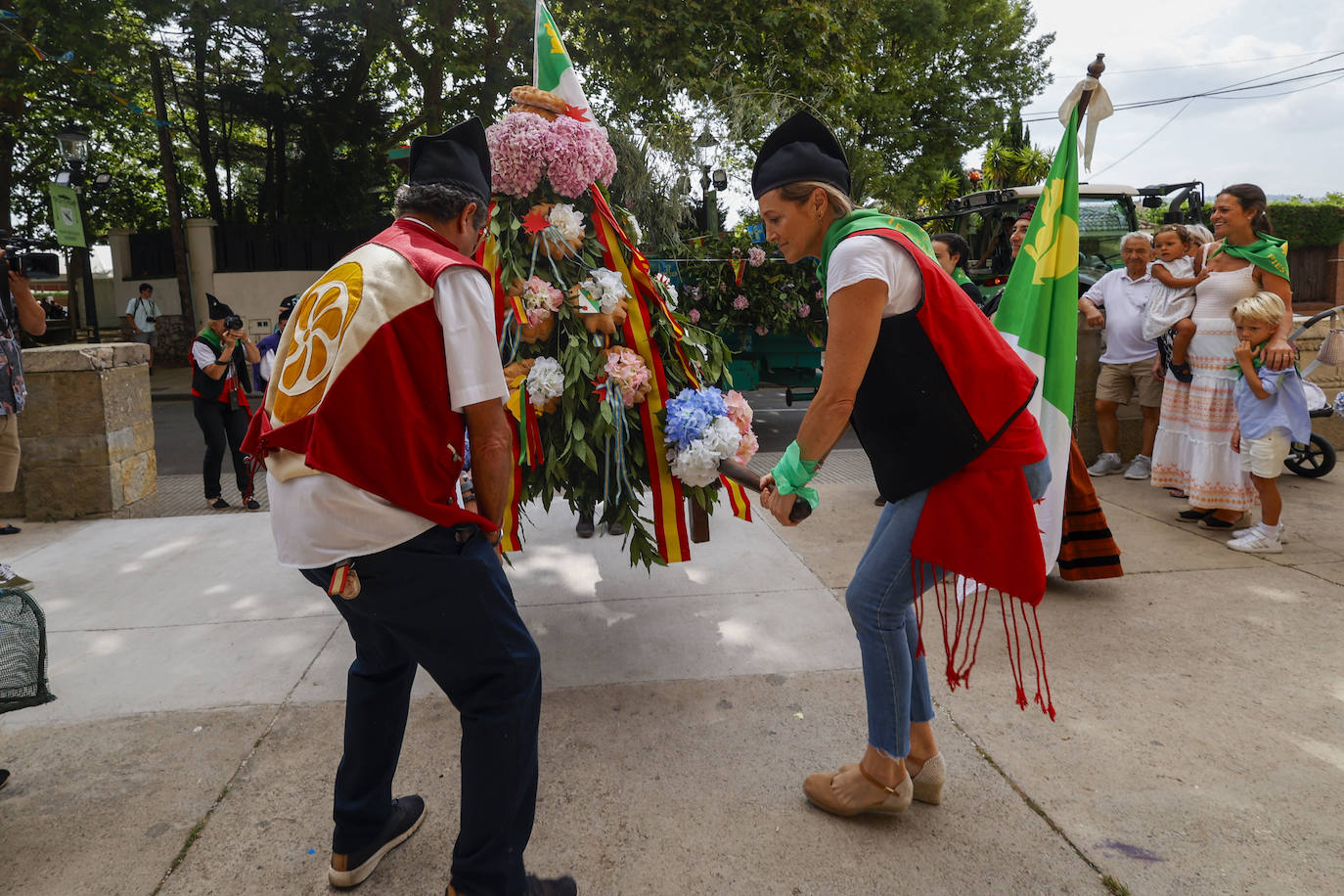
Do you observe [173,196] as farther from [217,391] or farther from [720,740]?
[720,740]

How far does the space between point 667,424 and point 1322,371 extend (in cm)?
650

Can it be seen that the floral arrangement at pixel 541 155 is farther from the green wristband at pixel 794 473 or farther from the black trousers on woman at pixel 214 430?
the black trousers on woman at pixel 214 430

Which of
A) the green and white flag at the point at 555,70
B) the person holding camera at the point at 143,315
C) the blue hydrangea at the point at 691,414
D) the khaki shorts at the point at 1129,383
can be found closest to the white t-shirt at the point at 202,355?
the green and white flag at the point at 555,70

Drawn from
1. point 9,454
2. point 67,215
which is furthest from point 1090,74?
point 67,215

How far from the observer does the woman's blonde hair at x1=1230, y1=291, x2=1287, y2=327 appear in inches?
180

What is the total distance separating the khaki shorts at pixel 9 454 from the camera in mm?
4902

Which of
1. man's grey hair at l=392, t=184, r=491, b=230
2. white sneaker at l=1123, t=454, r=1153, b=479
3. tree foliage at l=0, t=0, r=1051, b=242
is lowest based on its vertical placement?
white sneaker at l=1123, t=454, r=1153, b=479

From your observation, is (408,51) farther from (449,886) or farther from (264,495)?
(449,886)

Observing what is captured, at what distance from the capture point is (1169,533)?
5.06 m

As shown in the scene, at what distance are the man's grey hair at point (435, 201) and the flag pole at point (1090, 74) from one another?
8.07 feet

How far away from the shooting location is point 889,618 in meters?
2.26

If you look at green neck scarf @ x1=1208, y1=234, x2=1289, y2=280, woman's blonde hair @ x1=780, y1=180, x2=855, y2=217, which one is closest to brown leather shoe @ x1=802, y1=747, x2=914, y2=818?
woman's blonde hair @ x1=780, y1=180, x2=855, y2=217

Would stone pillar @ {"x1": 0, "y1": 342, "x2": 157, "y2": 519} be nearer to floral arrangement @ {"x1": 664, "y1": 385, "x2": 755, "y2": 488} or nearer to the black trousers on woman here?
the black trousers on woman

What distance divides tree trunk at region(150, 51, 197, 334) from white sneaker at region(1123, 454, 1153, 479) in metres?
16.2
